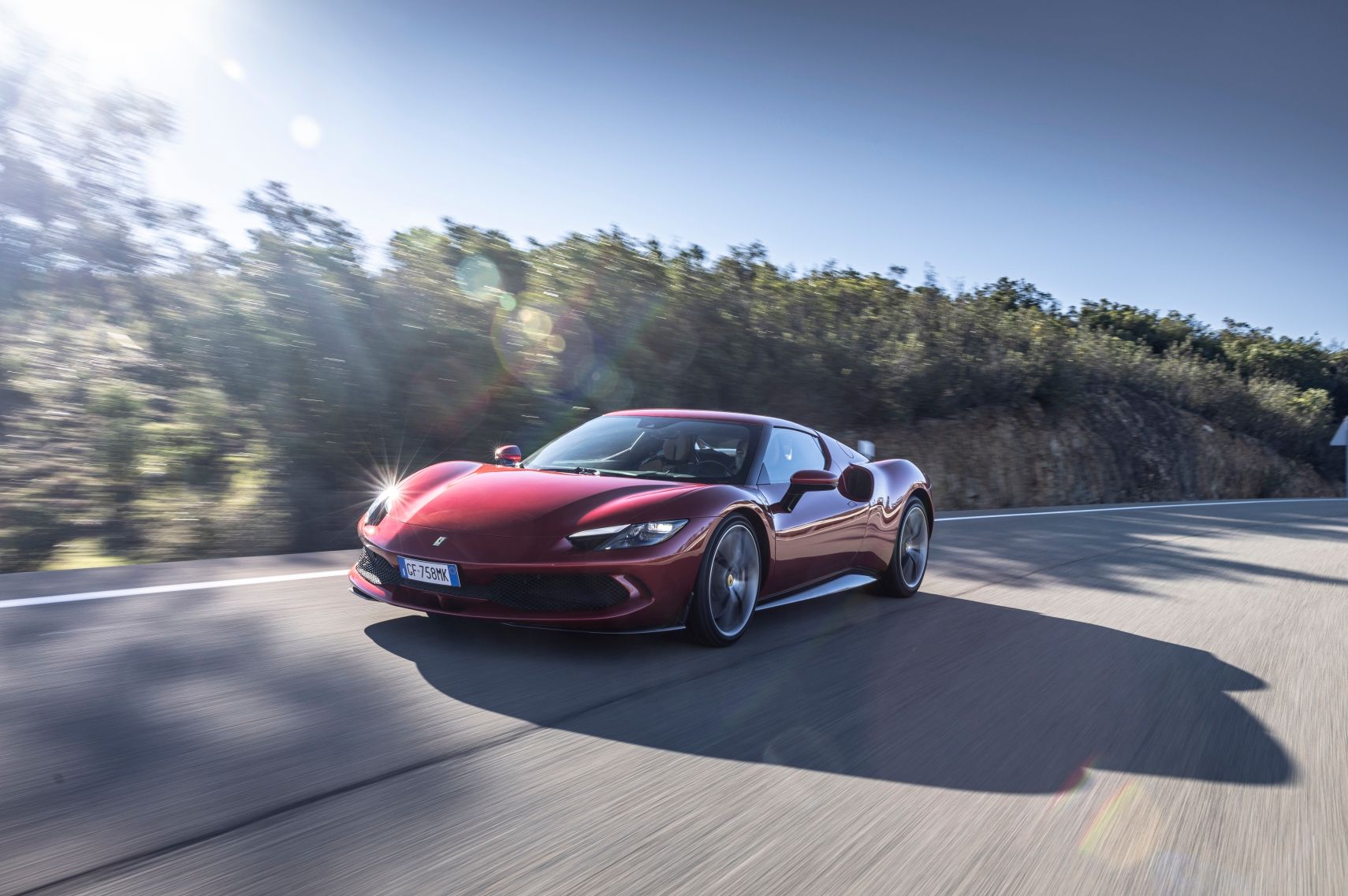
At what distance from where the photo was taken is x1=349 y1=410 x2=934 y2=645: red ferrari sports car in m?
4.51

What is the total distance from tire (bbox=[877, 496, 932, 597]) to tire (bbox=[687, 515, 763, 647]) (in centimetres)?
183

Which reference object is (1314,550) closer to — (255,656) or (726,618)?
(726,618)

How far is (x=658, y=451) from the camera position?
576 centimetres

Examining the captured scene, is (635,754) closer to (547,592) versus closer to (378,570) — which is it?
(547,592)

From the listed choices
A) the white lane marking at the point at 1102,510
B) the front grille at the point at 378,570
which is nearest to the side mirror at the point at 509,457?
the front grille at the point at 378,570

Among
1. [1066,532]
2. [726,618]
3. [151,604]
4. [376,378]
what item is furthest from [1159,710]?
[1066,532]

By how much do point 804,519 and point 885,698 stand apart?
157cm

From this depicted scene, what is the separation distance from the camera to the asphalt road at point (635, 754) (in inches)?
104

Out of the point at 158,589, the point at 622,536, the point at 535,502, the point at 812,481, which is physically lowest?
the point at 158,589

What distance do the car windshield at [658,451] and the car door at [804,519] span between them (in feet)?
0.59

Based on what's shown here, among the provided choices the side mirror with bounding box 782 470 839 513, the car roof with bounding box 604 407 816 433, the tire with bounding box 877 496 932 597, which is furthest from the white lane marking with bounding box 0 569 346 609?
the tire with bounding box 877 496 932 597

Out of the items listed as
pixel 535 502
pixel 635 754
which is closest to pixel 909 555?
pixel 535 502

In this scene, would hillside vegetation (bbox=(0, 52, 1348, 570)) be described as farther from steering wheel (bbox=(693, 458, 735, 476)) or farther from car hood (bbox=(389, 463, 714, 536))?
steering wheel (bbox=(693, 458, 735, 476))

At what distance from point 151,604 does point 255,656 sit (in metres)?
1.21
